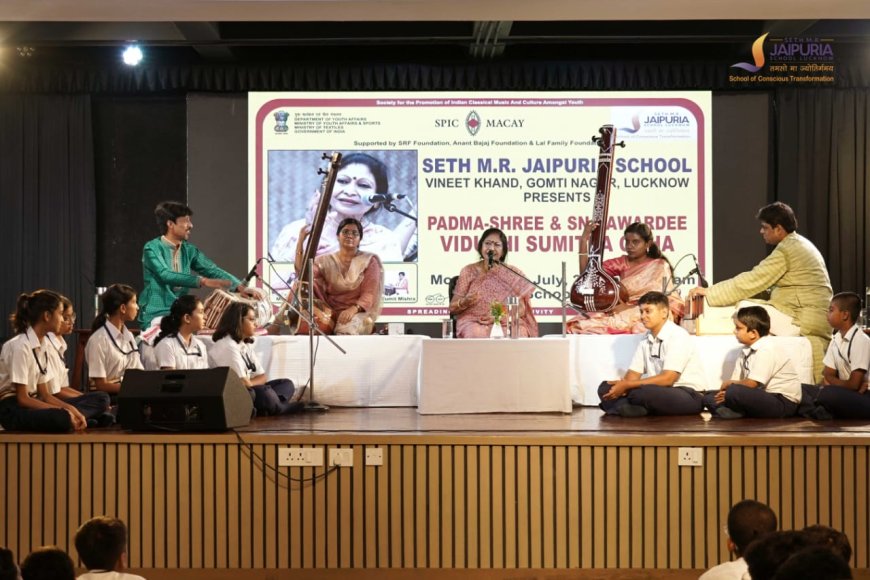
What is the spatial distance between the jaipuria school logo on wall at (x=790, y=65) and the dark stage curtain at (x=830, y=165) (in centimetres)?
17

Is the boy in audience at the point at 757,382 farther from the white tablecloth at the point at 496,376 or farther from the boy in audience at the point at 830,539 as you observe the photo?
the boy in audience at the point at 830,539

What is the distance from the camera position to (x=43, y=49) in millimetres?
8086

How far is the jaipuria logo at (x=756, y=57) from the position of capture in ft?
24.3

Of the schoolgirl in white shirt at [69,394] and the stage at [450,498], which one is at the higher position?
the schoolgirl in white shirt at [69,394]

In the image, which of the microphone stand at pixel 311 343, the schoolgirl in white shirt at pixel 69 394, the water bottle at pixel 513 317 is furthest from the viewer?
the water bottle at pixel 513 317

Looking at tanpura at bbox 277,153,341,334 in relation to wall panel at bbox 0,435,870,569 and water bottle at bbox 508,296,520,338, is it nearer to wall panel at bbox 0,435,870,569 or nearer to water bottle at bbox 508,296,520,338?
water bottle at bbox 508,296,520,338

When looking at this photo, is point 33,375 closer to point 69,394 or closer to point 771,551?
point 69,394

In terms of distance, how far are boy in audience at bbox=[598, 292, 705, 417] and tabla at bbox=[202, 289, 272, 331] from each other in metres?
1.96

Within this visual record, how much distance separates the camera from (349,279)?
19.7 feet

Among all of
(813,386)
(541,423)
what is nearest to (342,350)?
(541,423)

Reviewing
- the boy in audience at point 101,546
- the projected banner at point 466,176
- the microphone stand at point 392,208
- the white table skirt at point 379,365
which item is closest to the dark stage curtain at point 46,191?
the projected banner at point 466,176

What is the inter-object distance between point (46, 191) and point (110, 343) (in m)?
3.75

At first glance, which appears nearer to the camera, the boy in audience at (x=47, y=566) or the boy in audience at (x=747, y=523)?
the boy in audience at (x=47, y=566)

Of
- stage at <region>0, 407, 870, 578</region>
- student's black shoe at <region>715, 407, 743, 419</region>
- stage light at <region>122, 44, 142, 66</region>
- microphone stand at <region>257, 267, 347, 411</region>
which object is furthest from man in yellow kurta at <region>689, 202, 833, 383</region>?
stage light at <region>122, 44, 142, 66</region>
